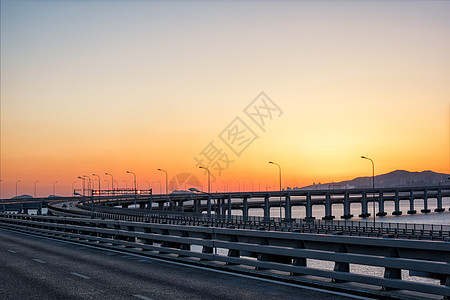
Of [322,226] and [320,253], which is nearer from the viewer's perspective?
[320,253]

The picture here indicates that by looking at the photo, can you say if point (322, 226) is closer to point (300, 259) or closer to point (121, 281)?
point (121, 281)

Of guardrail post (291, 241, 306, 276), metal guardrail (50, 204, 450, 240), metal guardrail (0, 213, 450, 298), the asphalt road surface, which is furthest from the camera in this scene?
metal guardrail (50, 204, 450, 240)

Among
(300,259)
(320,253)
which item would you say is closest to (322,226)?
(300,259)

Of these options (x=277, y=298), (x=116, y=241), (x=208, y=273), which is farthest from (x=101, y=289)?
(x=116, y=241)

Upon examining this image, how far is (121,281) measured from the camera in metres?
12.4

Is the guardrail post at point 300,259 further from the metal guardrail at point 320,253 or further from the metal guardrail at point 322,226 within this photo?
the metal guardrail at point 322,226

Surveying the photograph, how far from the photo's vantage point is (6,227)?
125ft

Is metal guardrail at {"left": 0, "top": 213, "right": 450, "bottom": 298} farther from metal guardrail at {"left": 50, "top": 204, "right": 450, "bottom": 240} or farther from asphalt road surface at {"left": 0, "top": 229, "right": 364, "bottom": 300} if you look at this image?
metal guardrail at {"left": 50, "top": 204, "right": 450, "bottom": 240}

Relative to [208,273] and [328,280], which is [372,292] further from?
[208,273]

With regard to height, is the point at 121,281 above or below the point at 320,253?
below

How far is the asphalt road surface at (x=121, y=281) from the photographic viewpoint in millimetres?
10398

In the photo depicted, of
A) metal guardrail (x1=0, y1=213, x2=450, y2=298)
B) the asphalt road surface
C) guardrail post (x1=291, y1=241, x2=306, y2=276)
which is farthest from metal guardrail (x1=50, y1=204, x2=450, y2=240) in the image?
guardrail post (x1=291, y1=241, x2=306, y2=276)

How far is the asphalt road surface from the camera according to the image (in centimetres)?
1040

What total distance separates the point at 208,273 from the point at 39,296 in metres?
4.06
